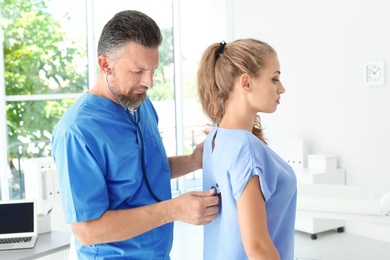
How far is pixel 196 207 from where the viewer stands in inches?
54.3

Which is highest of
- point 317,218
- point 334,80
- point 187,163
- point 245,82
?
point 334,80

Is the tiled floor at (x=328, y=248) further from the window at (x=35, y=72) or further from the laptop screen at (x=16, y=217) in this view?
the window at (x=35, y=72)

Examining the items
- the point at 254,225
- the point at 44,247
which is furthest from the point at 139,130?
the point at 44,247

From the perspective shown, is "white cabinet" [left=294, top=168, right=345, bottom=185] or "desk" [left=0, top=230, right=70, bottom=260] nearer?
"desk" [left=0, top=230, right=70, bottom=260]

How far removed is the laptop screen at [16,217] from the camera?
2.52 meters

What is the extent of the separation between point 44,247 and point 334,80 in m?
2.35

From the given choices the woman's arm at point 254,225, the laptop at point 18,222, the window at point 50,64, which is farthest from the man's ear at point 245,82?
the window at point 50,64

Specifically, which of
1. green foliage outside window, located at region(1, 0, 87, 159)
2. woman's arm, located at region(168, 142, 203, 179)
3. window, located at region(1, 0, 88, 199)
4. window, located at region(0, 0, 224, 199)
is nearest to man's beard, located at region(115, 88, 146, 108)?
woman's arm, located at region(168, 142, 203, 179)

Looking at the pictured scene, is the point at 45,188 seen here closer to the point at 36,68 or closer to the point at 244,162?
the point at 36,68

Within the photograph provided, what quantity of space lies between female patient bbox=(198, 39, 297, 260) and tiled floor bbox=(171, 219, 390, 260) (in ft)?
6.02

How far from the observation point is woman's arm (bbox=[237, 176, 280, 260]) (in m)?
1.27

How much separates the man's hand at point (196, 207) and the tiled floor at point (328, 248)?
6.14 ft

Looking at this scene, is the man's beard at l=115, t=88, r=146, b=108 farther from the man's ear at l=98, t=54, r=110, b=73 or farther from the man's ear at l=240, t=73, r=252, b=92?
the man's ear at l=240, t=73, r=252, b=92

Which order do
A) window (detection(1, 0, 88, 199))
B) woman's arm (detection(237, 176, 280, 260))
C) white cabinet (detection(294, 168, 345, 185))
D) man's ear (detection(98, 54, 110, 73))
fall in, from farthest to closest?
window (detection(1, 0, 88, 199)) → white cabinet (detection(294, 168, 345, 185)) → man's ear (detection(98, 54, 110, 73)) → woman's arm (detection(237, 176, 280, 260))
